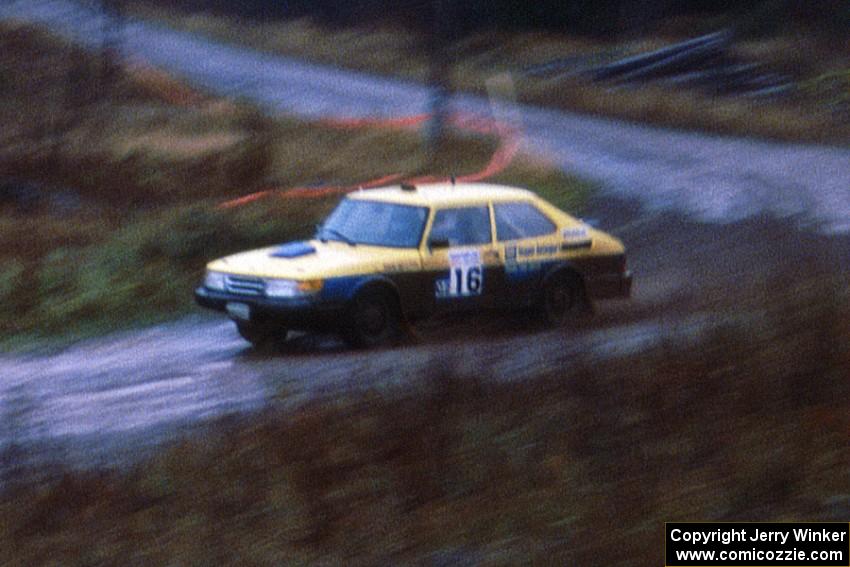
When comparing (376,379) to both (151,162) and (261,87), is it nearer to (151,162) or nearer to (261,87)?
(151,162)

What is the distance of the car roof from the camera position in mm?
12328

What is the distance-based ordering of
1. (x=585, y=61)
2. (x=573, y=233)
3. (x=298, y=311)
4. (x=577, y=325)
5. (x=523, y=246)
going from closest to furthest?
(x=577, y=325), (x=298, y=311), (x=523, y=246), (x=573, y=233), (x=585, y=61)

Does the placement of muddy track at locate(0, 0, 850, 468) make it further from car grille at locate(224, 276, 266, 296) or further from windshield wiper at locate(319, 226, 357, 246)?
windshield wiper at locate(319, 226, 357, 246)

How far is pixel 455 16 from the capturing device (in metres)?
22.2

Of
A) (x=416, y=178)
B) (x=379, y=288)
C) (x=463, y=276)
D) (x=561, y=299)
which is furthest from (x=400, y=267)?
(x=416, y=178)

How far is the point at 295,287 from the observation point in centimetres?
1140

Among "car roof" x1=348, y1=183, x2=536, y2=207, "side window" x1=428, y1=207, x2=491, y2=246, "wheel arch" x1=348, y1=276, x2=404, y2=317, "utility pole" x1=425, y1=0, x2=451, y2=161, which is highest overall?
"utility pole" x1=425, y1=0, x2=451, y2=161

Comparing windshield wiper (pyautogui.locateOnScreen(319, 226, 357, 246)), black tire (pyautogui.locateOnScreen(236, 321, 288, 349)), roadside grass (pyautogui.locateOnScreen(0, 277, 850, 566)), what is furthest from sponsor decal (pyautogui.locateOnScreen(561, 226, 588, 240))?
roadside grass (pyautogui.locateOnScreen(0, 277, 850, 566))

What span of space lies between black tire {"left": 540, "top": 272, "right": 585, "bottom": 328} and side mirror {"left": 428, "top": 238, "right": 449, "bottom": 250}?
3.15 ft

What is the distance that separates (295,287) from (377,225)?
44.0 inches

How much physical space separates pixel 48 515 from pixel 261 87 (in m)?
26.6

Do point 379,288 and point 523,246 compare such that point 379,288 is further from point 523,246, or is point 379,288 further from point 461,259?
point 523,246

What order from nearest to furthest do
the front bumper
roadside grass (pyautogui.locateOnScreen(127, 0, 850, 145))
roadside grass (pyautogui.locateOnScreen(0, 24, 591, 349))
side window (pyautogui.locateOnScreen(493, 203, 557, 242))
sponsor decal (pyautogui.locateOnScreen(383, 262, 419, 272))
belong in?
the front bumper
sponsor decal (pyautogui.locateOnScreen(383, 262, 419, 272))
side window (pyautogui.locateOnScreen(493, 203, 557, 242))
roadside grass (pyautogui.locateOnScreen(0, 24, 591, 349))
roadside grass (pyautogui.locateOnScreen(127, 0, 850, 145))

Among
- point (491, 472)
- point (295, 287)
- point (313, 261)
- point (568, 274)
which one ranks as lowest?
point (491, 472)
